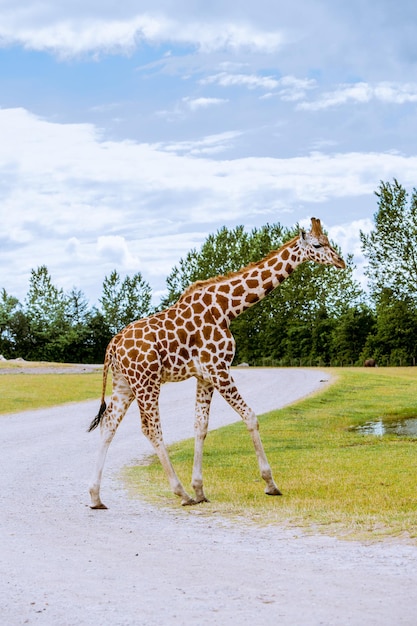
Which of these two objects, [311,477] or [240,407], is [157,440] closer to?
[240,407]

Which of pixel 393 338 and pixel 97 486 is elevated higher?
pixel 393 338

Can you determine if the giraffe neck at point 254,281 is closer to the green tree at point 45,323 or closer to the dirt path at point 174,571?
the dirt path at point 174,571

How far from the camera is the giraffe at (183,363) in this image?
37.7ft

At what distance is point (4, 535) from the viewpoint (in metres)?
9.44

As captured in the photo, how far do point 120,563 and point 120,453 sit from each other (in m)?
10.4

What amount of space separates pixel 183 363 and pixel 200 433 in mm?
999

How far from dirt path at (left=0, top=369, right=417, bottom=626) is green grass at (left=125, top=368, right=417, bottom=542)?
2.16 ft

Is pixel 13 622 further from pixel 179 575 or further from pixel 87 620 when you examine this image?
pixel 179 575

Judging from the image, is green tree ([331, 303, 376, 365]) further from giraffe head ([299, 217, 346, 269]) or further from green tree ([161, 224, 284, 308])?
giraffe head ([299, 217, 346, 269])

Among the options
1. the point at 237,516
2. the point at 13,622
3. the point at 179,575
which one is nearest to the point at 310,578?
the point at 179,575

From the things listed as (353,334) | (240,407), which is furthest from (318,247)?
(353,334)

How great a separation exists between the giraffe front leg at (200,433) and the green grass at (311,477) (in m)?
0.26

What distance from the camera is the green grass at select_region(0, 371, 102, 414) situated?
31.7 m

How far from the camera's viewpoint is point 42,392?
37000 millimetres
